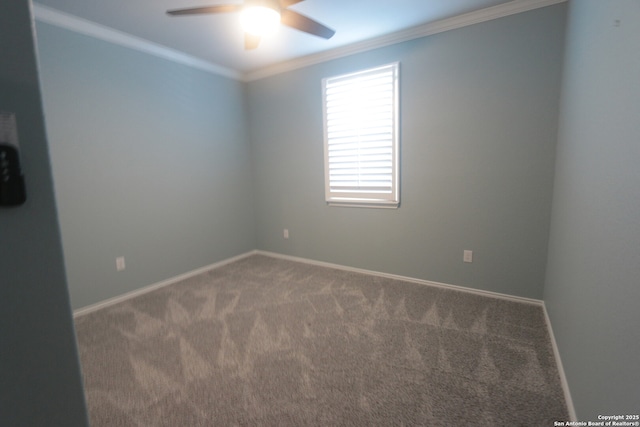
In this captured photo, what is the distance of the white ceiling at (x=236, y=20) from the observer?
2.38 m

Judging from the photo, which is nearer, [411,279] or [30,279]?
[30,279]

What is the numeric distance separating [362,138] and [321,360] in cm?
231

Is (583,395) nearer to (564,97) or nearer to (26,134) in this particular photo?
(564,97)

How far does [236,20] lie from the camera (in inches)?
102

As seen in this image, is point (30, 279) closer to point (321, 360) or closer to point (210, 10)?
point (321, 360)

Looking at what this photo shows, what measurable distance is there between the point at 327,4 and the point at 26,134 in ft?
8.05

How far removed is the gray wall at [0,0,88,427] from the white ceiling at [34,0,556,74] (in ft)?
6.94

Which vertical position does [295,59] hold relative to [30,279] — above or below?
above

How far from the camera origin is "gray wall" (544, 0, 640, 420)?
3.09 ft

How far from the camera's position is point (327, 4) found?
2414mm

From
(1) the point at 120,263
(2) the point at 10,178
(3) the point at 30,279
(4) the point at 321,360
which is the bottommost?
(4) the point at 321,360

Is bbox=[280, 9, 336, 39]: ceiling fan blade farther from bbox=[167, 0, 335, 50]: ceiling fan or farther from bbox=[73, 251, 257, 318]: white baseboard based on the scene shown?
bbox=[73, 251, 257, 318]: white baseboard

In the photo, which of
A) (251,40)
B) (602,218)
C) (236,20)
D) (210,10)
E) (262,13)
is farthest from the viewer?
(236,20)

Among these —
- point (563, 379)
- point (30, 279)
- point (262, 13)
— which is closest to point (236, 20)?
point (262, 13)
